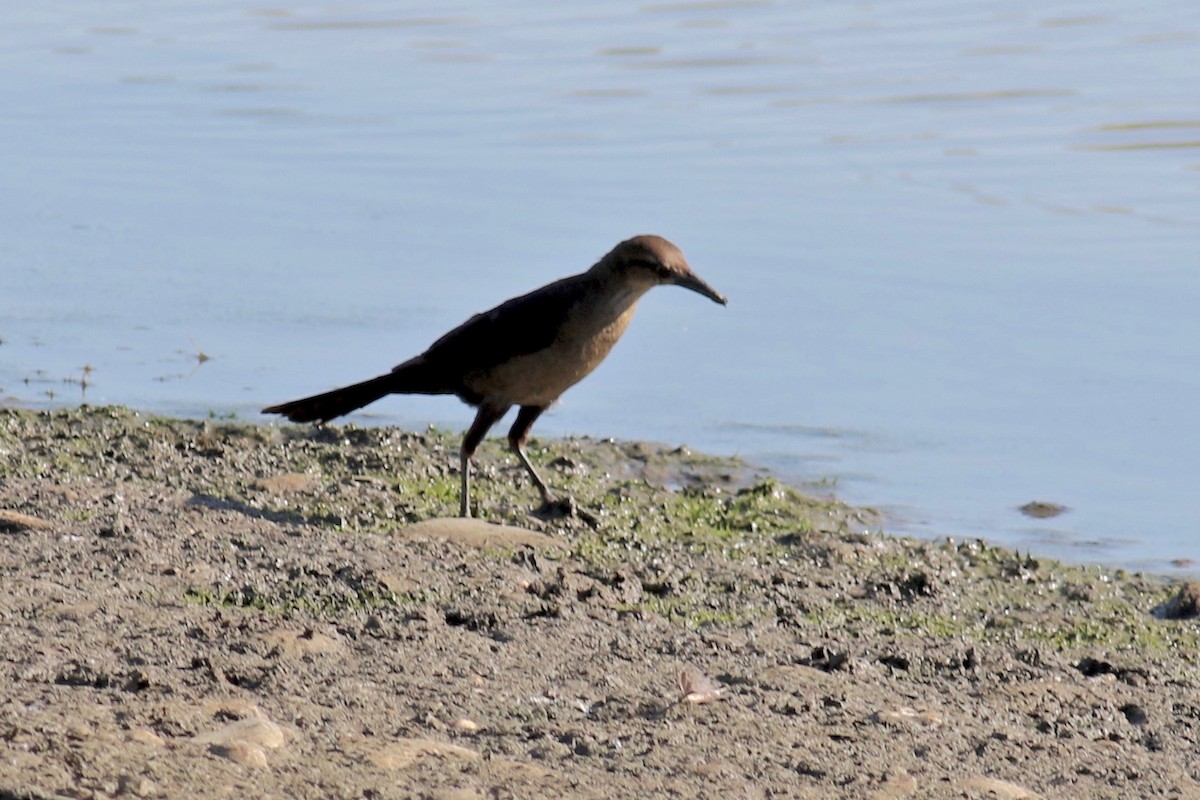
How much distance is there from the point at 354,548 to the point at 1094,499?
3523 mm

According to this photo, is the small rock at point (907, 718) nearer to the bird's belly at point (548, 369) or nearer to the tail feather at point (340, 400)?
the bird's belly at point (548, 369)

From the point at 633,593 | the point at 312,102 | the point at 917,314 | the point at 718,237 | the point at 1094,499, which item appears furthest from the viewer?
the point at 312,102

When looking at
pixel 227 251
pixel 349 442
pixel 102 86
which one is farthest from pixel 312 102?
pixel 349 442

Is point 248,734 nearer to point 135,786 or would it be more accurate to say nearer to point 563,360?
point 135,786

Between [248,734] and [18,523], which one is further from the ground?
[18,523]

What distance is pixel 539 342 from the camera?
695 centimetres

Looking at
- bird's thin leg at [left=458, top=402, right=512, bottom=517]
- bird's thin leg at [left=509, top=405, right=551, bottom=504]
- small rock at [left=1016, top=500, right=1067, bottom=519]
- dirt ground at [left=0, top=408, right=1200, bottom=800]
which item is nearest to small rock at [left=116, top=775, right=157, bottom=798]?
dirt ground at [left=0, top=408, right=1200, bottom=800]

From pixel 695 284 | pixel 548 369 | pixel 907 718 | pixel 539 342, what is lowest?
pixel 907 718

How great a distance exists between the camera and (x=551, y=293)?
7027 mm

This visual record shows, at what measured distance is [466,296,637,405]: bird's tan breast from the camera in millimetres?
6953

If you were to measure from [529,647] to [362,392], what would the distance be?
2.67m

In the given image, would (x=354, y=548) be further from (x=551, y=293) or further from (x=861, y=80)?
(x=861, y=80)

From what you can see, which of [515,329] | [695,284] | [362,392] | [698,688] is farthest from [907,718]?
[362,392]

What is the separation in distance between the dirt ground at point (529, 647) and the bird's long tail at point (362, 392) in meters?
0.23
